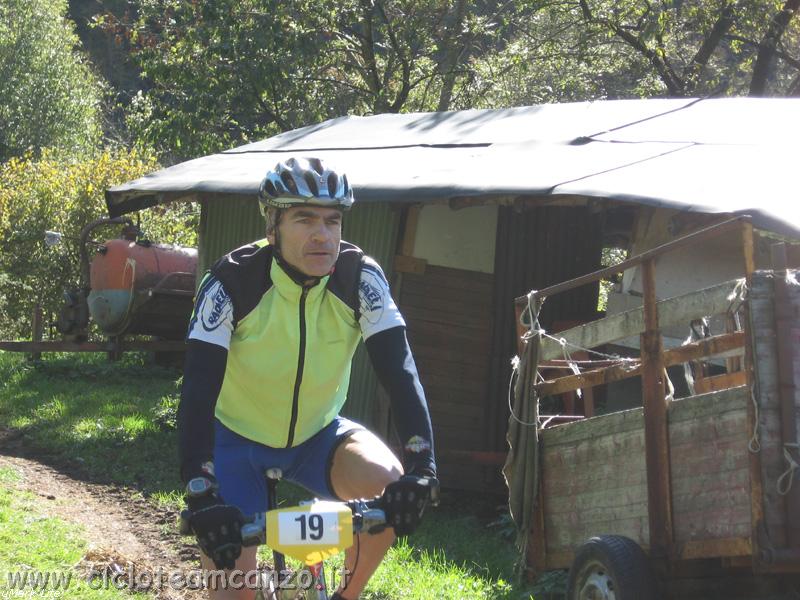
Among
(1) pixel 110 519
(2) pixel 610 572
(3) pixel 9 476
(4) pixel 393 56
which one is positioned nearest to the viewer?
(2) pixel 610 572

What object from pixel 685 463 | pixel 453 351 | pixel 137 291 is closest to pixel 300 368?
pixel 685 463

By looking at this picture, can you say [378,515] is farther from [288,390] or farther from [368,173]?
[368,173]

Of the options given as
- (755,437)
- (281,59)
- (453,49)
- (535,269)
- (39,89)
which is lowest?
(755,437)

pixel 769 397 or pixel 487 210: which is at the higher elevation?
pixel 487 210

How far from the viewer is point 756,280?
4691 millimetres

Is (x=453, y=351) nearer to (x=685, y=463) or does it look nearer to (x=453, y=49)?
(x=685, y=463)

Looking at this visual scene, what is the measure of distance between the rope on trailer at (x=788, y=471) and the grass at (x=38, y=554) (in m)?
3.24

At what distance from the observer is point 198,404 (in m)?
3.36

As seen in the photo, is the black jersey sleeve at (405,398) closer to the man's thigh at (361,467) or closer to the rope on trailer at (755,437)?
the man's thigh at (361,467)

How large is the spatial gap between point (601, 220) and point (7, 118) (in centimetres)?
2691

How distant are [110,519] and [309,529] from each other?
5235mm

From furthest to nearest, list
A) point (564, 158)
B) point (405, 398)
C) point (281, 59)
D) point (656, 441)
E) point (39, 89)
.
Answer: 1. point (39, 89)
2. point (281, 59)
3. point (564, 158)
4. point (656, 441)
5. point (405, 398)

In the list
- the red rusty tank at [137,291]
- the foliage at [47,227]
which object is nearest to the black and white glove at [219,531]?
the red rusty tank at [137,291]

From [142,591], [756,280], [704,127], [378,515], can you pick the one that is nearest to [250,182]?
[704,127]
